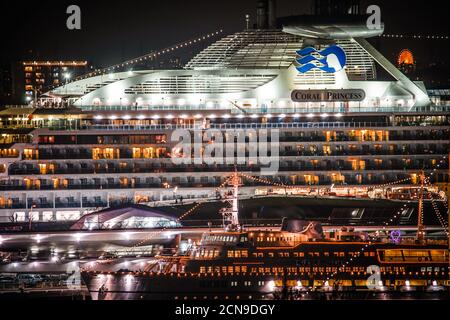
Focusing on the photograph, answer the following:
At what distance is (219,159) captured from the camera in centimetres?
5147

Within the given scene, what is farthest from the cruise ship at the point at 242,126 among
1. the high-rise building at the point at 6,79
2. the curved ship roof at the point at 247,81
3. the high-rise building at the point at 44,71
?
the high-rise building at the point at 44,71

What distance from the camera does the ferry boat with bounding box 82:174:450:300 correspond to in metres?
40.9

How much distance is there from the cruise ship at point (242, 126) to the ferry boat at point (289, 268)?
8129mm

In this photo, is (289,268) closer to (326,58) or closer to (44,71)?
(326,58)

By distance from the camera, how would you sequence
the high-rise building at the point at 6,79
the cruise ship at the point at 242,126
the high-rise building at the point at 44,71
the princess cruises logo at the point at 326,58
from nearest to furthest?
the cruise ship at the point at 242,126 < the princess cruises logo at the point at 326,58 < the high-rise building at the point at 6,79 < the high-rise building at the point at 44,71

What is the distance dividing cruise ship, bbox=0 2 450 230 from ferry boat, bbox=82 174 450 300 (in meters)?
8.13

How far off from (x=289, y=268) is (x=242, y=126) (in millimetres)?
13106

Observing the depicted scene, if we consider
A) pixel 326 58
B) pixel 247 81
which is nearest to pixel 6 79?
pixel 247 81

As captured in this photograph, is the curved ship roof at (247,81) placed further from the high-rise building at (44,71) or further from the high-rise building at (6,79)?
the high-rise building at (44,71)

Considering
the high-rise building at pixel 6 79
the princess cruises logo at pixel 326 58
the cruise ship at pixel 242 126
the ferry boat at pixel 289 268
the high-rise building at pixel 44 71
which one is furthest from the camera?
the high-rise building at pixel 44 71

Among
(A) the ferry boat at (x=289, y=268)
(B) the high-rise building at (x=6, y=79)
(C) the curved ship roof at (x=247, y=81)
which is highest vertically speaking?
(C) the curved ship roof at (x=247, y=81)

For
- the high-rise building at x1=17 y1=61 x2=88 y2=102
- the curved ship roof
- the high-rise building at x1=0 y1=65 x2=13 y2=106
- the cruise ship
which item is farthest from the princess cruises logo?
the high-rise building at x1=17 y1=61 x2=88 y2=102

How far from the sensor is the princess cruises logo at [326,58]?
179 feet
